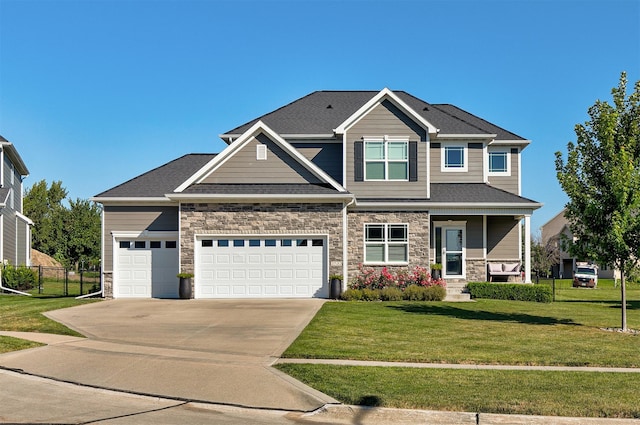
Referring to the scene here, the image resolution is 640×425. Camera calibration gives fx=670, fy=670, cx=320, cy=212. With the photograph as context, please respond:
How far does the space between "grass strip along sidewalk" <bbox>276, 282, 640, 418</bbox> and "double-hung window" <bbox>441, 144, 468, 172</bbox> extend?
376 inches

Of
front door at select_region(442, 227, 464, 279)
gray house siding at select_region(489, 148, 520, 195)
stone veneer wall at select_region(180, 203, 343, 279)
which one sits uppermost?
gray house siding at select_region(489, 148, 520, 195)

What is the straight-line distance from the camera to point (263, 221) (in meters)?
24.9

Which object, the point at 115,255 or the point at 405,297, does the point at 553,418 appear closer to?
the point at 405,297

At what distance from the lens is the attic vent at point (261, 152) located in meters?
25.6

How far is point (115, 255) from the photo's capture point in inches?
1046

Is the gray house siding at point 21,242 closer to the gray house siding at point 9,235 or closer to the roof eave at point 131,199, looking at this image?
the gray house siding at point 9,235

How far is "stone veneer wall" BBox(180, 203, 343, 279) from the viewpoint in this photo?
24.8 metres

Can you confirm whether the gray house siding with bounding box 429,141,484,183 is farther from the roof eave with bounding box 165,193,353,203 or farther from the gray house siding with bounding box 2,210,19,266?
the gray house siding with bounding box 2,210,19,266

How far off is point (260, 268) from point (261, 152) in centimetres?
444

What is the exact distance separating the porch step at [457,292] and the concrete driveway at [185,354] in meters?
7.26

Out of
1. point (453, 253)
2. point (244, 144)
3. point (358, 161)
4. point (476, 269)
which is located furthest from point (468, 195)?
point (244, 144)

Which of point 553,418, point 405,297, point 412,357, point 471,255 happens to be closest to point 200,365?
point 412,357

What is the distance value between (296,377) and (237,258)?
47.5 ft

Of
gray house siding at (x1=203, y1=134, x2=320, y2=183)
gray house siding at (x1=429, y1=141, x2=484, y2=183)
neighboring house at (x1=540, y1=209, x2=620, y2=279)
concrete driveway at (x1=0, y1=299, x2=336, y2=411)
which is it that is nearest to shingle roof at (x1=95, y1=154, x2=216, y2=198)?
gray house siding at (x1=203, y1=134, x2=320, y2=183)
